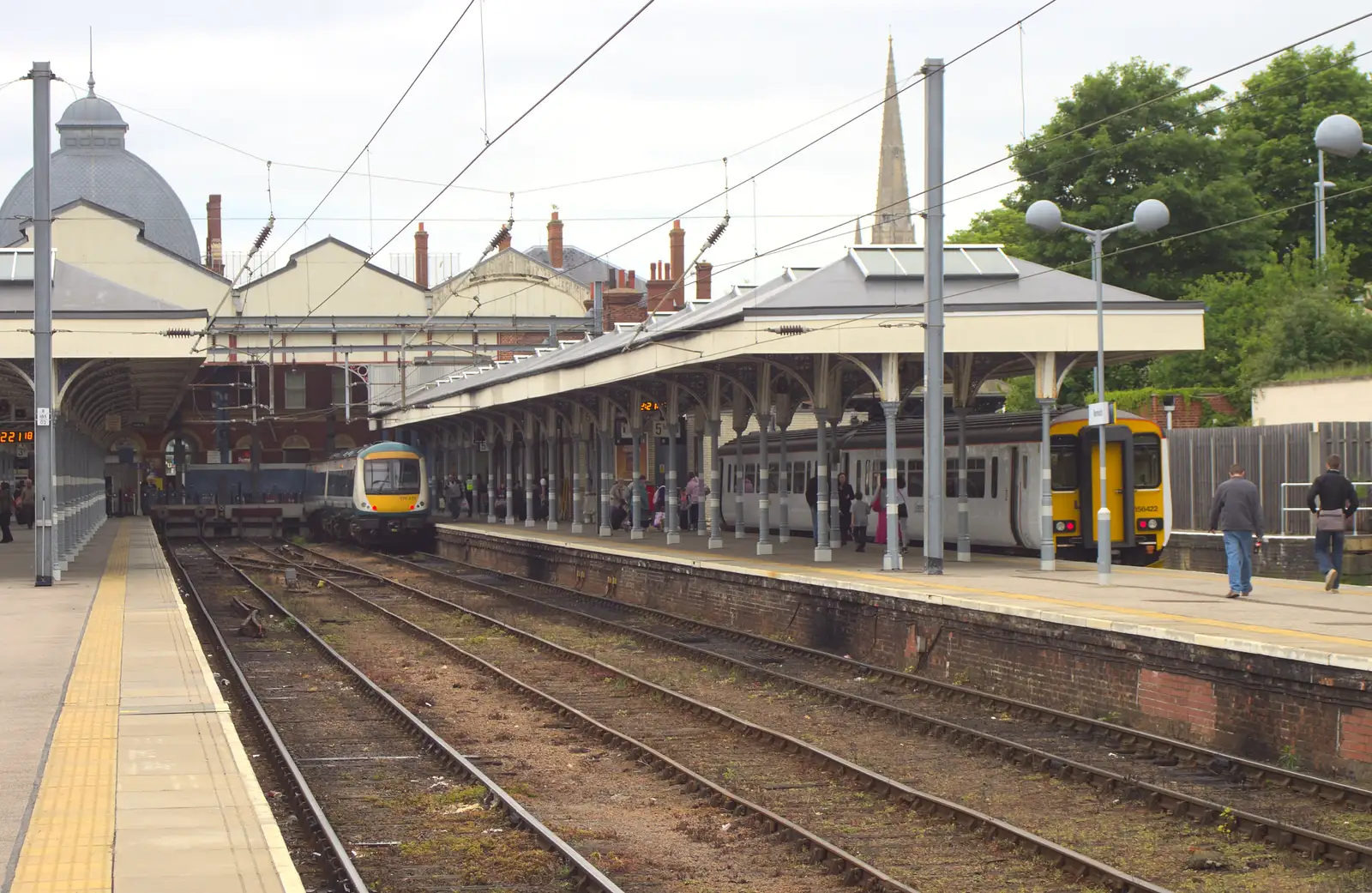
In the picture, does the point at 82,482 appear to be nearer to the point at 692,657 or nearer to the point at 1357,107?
the point at 692,657

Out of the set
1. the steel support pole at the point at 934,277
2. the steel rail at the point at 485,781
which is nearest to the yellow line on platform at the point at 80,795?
the steel rail at the point at 485,781

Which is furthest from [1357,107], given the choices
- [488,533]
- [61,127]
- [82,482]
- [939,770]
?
[61,127]

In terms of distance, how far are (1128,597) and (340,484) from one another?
34372mm

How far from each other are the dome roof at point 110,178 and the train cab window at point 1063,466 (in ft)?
202

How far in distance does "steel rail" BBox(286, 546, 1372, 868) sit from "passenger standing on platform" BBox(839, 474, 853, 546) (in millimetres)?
12396

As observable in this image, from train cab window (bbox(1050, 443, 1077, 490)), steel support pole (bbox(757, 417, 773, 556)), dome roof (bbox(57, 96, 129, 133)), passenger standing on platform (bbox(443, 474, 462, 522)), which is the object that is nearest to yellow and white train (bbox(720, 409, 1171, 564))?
train cab window (bbox(1050, 443, 1077, 490))

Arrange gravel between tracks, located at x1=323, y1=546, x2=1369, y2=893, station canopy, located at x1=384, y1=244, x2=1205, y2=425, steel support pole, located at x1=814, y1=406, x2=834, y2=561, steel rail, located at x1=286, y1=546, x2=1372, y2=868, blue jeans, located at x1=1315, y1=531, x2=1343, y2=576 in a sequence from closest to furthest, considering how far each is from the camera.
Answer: gravel between tracks, located at x1=323, y1=546, x2=1369, y2=893
steel rail, located at x1=286, y1=546, x2=1372, y2=868
blue jeans, located at x1=1315, y1=531, x2=1343, y2=576
station canopy, located at x1=384, y1=244, x2=1205, y2=425
steel support pole, located at x1=814, y1=406, x2=834, y2=561

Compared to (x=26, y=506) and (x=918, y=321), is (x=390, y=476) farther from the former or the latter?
(x=918, y=321)

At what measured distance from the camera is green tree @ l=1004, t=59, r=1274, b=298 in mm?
48500

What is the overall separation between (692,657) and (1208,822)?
10303mm

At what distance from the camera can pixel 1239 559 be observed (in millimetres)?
17938

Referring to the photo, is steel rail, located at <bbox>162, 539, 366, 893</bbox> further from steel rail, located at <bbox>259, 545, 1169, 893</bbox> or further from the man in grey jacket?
the man in grey jacket

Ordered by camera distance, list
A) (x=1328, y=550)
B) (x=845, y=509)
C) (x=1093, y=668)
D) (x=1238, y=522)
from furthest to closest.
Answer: (x=845, y=509)
(x=1328, y=550)
(x=1238, y=522)
(x=1093, y=668)

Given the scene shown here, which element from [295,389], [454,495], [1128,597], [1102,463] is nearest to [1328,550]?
[1128,597]
